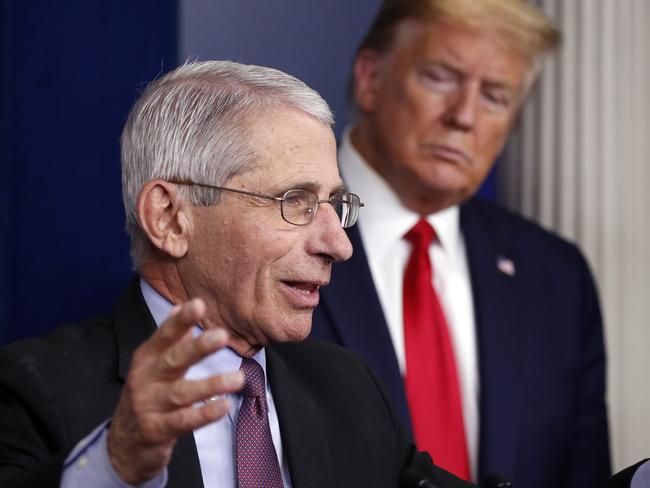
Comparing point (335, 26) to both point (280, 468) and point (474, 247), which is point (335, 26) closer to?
point (474, 247)

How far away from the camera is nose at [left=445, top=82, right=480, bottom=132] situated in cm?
308

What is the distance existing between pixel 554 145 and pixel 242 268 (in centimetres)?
213

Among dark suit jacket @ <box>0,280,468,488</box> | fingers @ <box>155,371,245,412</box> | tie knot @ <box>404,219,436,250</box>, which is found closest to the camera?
fingers @ <box>155,371,245,412</box>

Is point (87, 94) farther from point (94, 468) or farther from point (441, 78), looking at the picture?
point (94, 468)

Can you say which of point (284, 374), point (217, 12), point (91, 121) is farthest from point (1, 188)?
point (284, 374)

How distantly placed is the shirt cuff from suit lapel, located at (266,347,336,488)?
45 centimetres

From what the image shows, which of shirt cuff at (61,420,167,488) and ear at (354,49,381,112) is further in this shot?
ear at (354,49,381,112)

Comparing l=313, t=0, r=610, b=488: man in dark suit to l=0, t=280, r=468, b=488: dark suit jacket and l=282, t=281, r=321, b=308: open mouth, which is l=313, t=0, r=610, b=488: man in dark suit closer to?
l=0, t=280, r=468, b=488: dark suit jacket

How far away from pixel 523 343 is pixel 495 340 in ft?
0.37

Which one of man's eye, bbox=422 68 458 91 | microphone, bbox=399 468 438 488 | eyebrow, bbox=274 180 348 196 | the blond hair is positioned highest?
the blond hair

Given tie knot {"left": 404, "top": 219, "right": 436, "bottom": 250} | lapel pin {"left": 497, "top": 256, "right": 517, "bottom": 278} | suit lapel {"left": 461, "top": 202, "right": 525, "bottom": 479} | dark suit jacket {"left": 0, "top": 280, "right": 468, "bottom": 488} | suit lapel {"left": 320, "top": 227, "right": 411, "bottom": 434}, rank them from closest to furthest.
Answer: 1. dark suit jacket {"left": 0, "top": 280, "right": 468, "bottom": 488}
2. suit lapel {"left": 320, "top": 227, "right": 411, "bottom": 434}
3. suit lapel {"left": 461, "top": 202, "right": 525, "bottom": 479}
4. tie knot {"left": 404, "top": 219, "right": 436, "bottom": 250}
5. lapel pin {"left": 497, "top": 256, "right": 517, "bottom": 278}

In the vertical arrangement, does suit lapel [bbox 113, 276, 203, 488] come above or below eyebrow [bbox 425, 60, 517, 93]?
below

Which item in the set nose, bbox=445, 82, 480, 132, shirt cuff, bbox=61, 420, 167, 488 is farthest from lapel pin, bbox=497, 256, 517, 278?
shirt cuff, bbox=61, 420, 167, 488

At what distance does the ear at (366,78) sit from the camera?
321 cm
